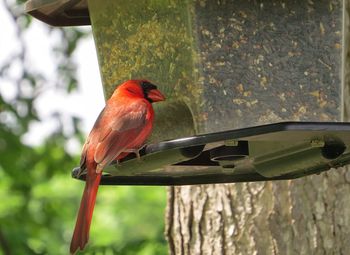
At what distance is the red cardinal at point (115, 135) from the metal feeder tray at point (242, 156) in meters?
0.08

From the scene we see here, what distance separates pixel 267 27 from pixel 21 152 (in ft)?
15.3

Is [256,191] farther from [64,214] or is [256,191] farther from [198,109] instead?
[64,214]

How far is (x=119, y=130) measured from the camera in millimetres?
4137

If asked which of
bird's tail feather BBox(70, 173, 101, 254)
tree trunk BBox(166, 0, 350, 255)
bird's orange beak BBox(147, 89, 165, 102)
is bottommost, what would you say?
tree trunk BBox(166, 0, 350, 255)

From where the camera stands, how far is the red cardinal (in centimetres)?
402

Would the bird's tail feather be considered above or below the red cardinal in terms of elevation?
below

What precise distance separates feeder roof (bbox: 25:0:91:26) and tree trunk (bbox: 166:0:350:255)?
1.45m

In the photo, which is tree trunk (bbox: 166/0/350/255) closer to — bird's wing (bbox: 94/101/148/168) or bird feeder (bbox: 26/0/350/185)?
bird feeder (bbox: 26/0/350/185)

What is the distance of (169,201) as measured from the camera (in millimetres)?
5934

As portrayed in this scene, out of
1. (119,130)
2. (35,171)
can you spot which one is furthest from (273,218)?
(35,171)

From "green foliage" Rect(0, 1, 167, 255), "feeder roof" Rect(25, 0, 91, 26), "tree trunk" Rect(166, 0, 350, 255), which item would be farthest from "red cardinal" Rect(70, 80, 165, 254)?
"green foliage" Rect(0, 1, 167, 255)

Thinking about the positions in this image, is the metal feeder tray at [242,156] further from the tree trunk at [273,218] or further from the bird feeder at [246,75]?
the tree trunk at [273,218]

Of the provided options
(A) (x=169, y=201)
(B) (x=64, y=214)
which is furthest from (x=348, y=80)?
(B) (x=64, y=214)

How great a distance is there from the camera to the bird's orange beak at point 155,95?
411 cm
